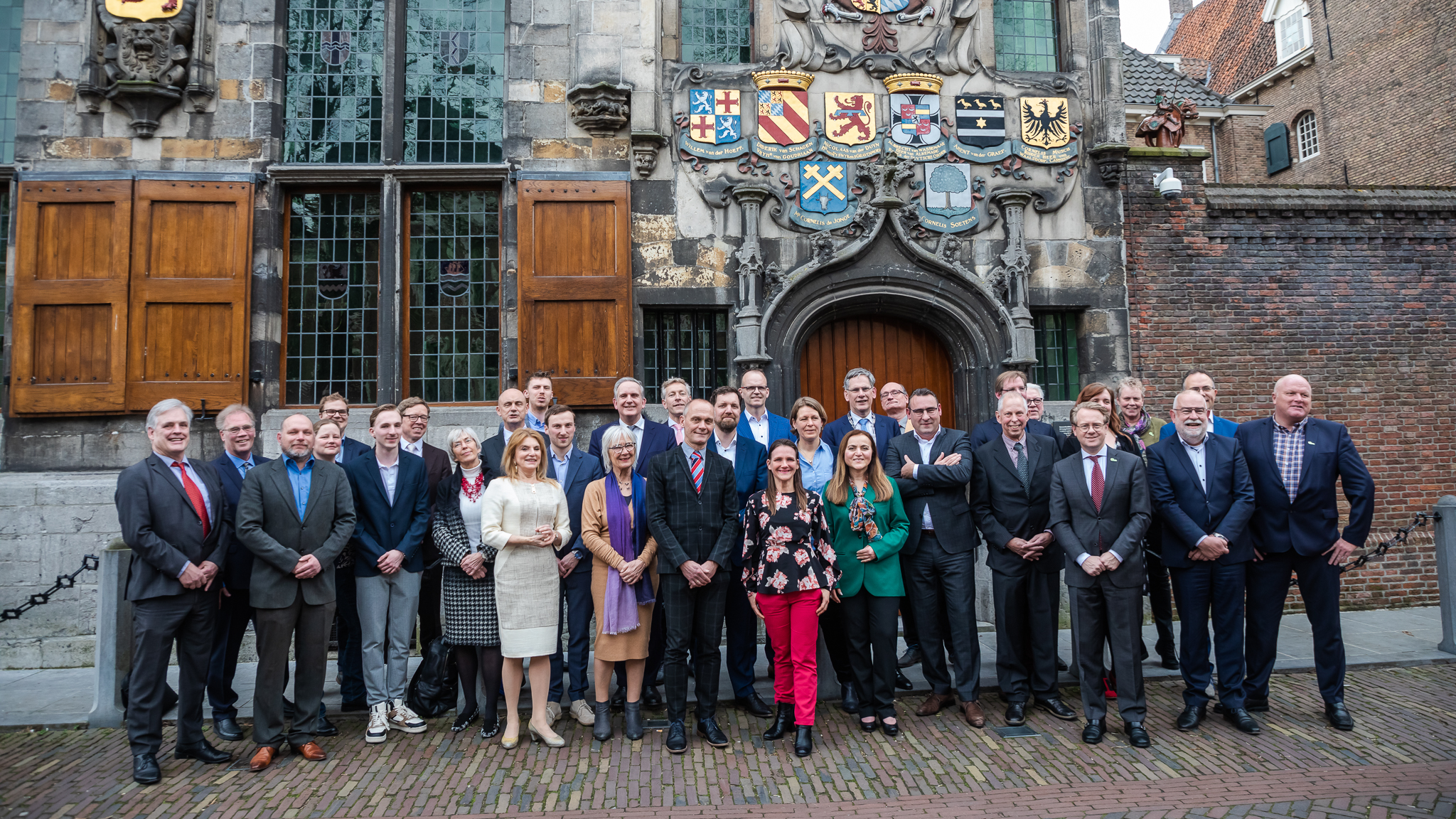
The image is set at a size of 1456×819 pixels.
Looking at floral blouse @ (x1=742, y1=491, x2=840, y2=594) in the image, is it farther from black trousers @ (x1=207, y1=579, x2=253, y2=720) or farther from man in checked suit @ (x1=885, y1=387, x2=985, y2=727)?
black trousers @ (x1=207, y1=579, x2=253, y2=720)

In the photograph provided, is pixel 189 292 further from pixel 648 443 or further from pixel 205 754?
pixel 648 443

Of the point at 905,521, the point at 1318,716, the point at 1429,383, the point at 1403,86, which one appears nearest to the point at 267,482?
the point at 905,521

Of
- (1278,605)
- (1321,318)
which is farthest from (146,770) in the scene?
(1321,318)

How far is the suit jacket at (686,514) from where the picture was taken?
470cm

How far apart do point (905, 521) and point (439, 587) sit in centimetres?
311

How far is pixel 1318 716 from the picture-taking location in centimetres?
497

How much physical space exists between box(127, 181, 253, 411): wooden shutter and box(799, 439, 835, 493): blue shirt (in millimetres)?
5676

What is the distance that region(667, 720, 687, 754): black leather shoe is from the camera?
449 cm

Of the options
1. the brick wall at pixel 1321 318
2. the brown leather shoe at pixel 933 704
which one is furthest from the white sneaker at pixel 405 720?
the brick wall at pixel 1321 318

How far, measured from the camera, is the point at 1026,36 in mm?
8820

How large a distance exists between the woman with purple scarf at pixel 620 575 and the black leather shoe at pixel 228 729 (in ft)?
7.07

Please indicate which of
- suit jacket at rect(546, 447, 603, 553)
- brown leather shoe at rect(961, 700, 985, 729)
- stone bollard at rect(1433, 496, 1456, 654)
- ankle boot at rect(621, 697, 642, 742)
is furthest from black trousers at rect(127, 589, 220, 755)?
stone bollard at rect(1433, 496, 1456, 654)

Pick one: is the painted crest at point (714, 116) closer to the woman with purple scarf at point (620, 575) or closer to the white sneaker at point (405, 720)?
the woman with purple scarf at point (620, 575)

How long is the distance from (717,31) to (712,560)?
6.20m
